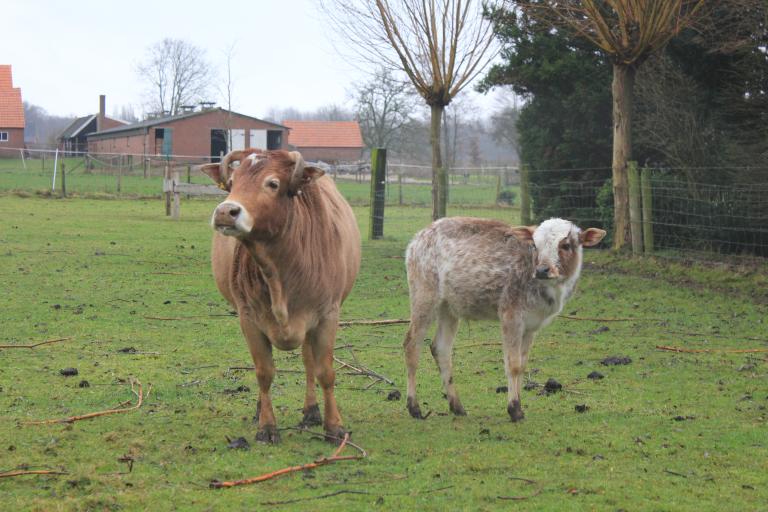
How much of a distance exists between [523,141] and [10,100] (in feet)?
208

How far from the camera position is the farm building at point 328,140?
82.1 m

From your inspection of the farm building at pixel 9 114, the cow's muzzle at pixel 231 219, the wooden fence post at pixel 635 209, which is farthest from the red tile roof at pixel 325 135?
the cow's muzzle at pixel 231 219

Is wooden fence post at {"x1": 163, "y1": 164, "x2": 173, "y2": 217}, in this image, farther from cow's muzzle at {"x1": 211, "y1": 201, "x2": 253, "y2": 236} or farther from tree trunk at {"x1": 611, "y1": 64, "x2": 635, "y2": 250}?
cow's muzzle at {"x1": 211, "y1": 201, "x2": 253, "y2": 236}

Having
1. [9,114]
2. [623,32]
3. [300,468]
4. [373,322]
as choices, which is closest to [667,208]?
[623,32]

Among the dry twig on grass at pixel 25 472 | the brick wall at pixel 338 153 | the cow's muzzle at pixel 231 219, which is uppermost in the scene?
the brick wall at pixel 338 153

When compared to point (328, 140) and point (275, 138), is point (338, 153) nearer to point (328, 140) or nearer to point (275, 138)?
point (328, 140)

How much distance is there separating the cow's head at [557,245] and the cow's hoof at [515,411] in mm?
954

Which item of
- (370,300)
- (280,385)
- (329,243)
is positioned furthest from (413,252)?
(370,300)

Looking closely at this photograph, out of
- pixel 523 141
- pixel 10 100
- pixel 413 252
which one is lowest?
pixel 413 252

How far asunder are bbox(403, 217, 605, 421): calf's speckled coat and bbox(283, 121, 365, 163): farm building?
243 feet

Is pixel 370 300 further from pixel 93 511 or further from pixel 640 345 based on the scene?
pixel 93 511

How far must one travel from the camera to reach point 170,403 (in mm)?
7242

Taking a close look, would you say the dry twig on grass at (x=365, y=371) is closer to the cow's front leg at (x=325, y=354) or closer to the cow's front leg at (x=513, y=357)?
the cow's front leg at (x=513, y=357)

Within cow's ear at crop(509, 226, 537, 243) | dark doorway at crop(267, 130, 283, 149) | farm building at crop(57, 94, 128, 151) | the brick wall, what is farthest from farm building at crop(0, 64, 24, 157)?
cow's ear at crop(509, 226, 537, 243)
